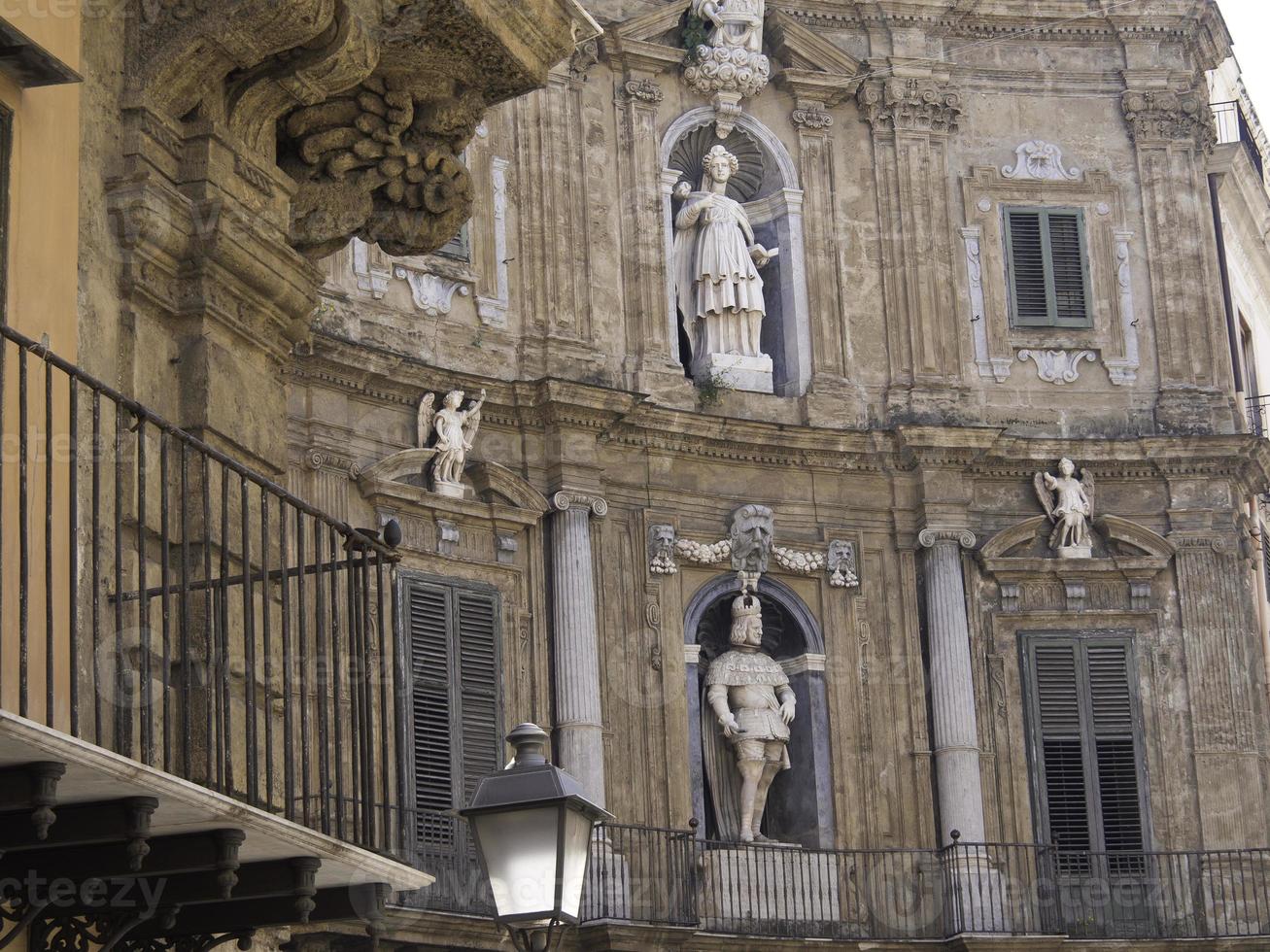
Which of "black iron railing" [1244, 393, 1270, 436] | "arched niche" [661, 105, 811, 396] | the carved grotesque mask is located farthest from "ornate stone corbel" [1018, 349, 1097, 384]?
the carved grotesque mask

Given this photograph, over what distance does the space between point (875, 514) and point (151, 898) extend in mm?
16327

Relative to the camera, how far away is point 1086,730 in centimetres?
2255

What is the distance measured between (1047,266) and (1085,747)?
14.8ft

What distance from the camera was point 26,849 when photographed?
20.5ft

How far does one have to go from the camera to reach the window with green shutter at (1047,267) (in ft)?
78.1

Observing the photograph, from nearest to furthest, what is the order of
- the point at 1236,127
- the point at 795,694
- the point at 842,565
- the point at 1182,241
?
1. the point at 795,694
2. the point at 842,565
3. the point at 1182,241
4. the point at 1236,127

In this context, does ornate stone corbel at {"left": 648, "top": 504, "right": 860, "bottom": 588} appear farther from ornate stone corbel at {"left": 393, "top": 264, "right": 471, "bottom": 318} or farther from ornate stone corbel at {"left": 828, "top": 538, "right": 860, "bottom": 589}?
ornate stone corbel at {"left": 393, "top": 264, "right": 471, "bottom": 318}

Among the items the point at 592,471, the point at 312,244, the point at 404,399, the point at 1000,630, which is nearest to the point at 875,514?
the point at 1000,630

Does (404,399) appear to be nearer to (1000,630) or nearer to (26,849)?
(1000,630)

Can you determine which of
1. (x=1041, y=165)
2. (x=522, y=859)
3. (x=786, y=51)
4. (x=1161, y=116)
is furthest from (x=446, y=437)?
(x=522, y=859)

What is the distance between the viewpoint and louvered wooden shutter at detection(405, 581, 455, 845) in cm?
1984

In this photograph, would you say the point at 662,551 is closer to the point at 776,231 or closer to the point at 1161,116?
the point at 776,231

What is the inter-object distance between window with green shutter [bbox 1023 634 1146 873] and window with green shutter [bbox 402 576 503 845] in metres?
5.06

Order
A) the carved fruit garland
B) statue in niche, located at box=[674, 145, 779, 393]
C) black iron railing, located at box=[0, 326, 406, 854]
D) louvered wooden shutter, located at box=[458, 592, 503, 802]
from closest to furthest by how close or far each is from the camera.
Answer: black iron railing, located at box=[0, 326, 406, 854] → the carved fruit garland → louvered wooden shutter, located at box=[458, 592, 503, 802] → statue in niche, located at box=[674, 145, 779, 393]
